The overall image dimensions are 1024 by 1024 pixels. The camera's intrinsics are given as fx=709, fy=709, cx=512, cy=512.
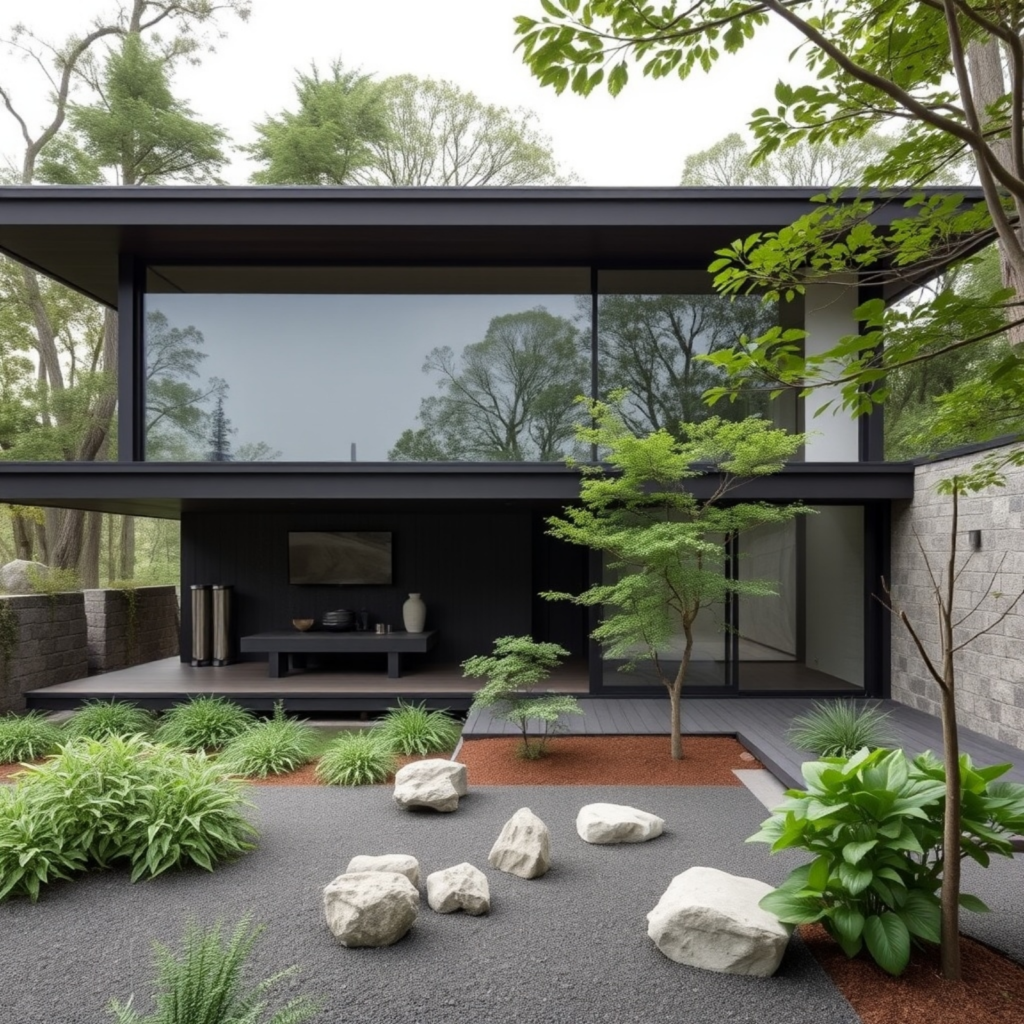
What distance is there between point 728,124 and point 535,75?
1853 centimetres

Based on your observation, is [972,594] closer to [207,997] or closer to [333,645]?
[207,997]

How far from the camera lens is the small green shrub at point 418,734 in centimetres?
615

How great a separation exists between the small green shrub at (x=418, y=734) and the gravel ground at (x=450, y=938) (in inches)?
65.6

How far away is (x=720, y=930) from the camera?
2.74 metres

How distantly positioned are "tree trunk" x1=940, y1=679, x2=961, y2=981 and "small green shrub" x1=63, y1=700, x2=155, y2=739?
250 inches

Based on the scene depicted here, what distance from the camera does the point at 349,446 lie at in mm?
7465

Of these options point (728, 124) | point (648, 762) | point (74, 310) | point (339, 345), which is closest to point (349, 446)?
point (339, 345)

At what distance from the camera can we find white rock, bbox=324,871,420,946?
9.57ft

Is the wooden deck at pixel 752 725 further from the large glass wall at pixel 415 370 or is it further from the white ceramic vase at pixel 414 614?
the large glass wall at pixel 415 370

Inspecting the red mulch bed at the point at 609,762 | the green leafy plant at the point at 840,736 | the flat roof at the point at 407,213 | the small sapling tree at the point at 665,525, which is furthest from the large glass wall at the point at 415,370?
the green leafy plant at the point at 840,736

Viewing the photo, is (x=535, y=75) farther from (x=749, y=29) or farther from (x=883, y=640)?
(x=883, y=640)

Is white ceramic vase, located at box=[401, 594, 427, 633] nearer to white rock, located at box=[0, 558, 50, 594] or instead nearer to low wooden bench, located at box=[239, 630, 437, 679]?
low wooden bench, located at box=[239, 630, 437, 679]

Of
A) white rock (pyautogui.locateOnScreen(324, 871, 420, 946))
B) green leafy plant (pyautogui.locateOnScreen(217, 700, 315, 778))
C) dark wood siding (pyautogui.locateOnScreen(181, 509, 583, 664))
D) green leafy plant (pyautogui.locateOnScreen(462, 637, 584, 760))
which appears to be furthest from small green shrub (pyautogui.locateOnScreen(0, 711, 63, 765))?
white rock (pyautogui.locateOnScreen(324, 871, 420, 946))

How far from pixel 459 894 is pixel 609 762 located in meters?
2.59
